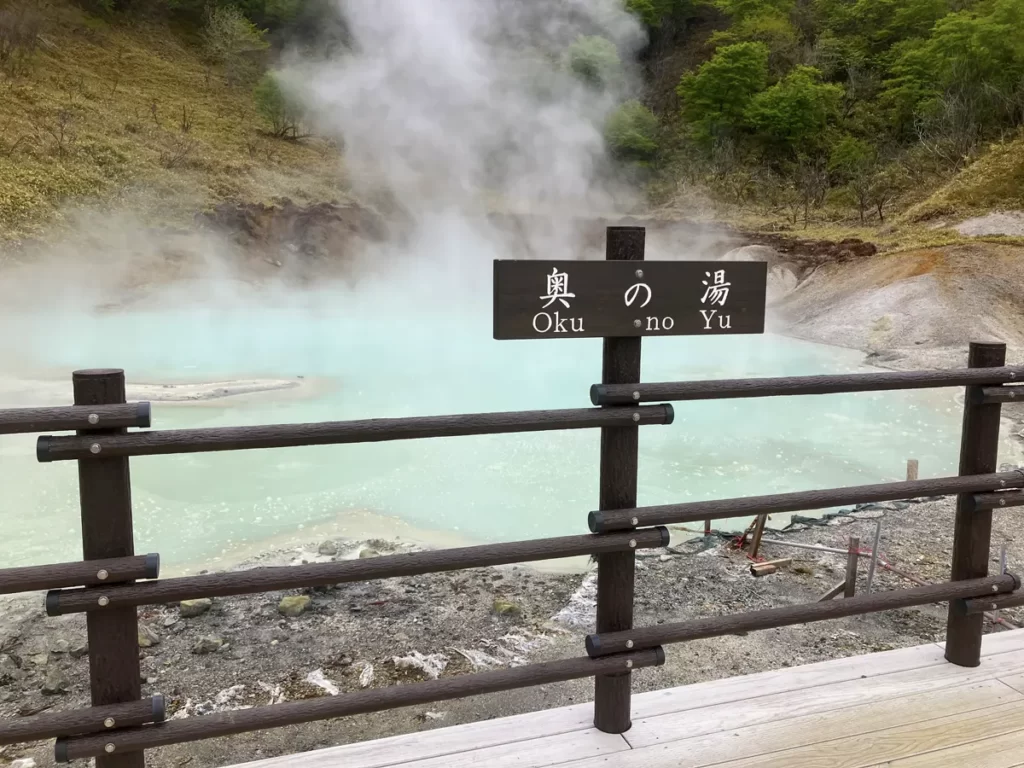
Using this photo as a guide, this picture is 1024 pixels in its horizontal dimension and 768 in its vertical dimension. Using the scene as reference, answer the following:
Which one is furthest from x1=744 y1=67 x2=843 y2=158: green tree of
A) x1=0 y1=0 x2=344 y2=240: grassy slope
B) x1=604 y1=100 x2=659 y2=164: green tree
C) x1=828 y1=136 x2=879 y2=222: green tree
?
x1=0 y1=0 x2=344 y2=240: grassy slope

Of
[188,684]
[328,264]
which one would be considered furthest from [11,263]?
[188,684]

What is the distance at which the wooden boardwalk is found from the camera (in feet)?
5.97

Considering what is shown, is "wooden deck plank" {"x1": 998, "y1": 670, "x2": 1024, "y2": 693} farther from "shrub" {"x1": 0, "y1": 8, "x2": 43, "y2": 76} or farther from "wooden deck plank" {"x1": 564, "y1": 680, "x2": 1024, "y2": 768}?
"shrub" {"x1": 0, "y1": 8, "x2": 43, "y2": 76}

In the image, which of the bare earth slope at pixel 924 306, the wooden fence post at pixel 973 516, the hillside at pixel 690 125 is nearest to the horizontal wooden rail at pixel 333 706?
the wooden fence post at pixel 973 516

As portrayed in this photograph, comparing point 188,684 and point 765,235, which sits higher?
point 765,235

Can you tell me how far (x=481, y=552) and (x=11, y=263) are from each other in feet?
56.0

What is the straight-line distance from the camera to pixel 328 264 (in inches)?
794

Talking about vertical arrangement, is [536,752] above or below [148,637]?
above

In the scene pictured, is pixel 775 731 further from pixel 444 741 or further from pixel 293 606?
pixel 293 606

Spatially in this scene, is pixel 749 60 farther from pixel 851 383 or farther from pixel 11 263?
pixel 851 383

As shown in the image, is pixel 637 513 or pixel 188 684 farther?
pixel 188 684

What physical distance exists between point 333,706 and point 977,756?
1.48 meters

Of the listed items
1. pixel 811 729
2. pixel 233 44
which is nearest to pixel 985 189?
pixel 811 729

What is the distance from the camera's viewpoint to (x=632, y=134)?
26.6 m
